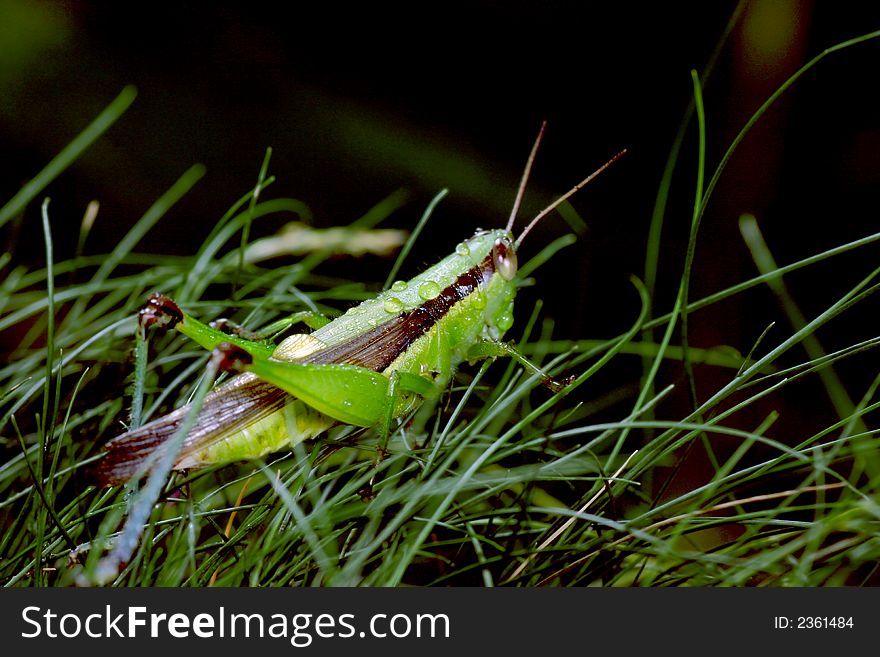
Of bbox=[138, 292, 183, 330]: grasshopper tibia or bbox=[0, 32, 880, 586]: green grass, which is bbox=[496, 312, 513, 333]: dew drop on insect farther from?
bbox=[138, 292, 183, 330]: grasshopper tibia

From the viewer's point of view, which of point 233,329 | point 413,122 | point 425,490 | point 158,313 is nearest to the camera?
point 425,490

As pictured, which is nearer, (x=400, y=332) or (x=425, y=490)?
(x=425, y=490)

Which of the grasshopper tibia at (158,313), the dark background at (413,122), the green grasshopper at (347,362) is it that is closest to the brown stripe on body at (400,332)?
the green grasshopper at (347,362)

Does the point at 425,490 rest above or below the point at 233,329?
below

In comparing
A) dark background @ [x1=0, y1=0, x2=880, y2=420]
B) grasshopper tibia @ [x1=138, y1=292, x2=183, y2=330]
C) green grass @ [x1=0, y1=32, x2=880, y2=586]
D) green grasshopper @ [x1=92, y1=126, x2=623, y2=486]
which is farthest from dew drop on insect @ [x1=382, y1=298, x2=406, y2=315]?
dark background @ [x1=0, y1=0, x2=880, y2=420]

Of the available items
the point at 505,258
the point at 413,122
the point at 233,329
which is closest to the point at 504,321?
the point at 505,258

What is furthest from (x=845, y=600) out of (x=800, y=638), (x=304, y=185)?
(x=304, y=185)

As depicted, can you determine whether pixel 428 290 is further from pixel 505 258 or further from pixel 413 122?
pixel 413 122
